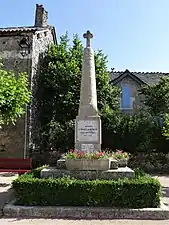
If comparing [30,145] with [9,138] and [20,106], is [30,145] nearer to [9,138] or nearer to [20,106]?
[9,138]

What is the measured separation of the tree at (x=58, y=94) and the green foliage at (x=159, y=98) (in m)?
3.47

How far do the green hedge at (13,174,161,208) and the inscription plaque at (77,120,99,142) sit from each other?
2375mm

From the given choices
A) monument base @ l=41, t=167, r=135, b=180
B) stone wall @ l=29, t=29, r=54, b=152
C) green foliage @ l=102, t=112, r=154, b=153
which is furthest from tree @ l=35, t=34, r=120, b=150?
monument base @ l=41, t=167, r=135, b=180

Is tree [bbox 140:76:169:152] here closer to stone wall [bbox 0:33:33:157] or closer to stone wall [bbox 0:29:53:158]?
stone wall [bbox 0:29:53:158]

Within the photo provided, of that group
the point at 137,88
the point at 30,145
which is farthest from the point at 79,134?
the point at 137,88

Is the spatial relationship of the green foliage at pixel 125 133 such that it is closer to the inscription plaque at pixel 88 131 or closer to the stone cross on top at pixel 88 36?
the stone cross on top at pixel 88 36

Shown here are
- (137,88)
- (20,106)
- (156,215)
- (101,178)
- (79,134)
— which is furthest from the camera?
(137,88)

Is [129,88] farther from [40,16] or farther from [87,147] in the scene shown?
[87,147]

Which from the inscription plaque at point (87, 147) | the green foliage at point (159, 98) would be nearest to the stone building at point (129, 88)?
the green foliage at point (159, 98)

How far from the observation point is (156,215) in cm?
638

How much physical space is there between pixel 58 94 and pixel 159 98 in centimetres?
694

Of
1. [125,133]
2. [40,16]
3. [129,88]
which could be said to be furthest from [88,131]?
[129,88]

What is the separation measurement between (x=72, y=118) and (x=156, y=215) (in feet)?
40.8

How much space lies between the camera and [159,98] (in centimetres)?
2016
